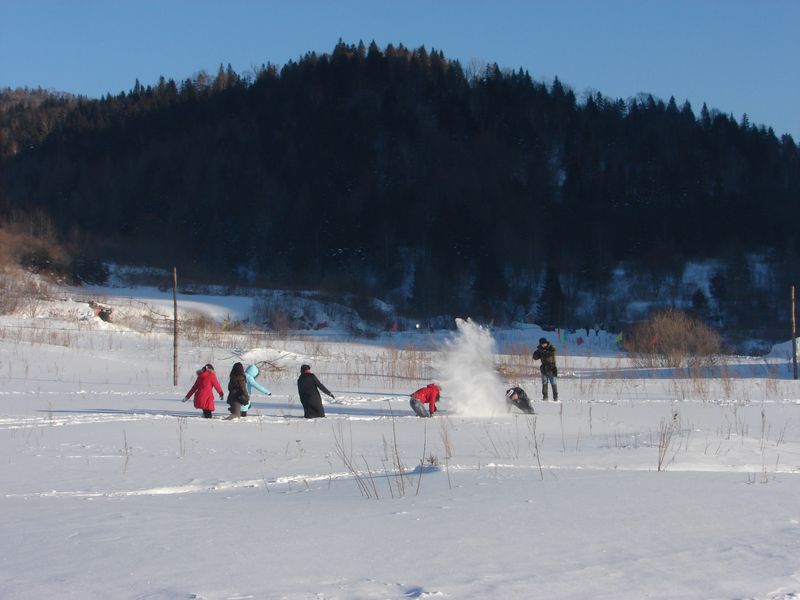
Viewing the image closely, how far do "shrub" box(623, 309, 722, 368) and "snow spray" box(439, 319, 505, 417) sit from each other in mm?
18222

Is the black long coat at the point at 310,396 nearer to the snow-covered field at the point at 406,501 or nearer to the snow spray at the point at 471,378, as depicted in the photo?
the snow-covered field at the point at 406,501

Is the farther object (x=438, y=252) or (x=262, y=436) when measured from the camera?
(x=438, y=252)

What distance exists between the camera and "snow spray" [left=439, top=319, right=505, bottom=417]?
57.3 ft

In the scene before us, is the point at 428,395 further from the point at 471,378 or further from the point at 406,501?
the point at 406,501

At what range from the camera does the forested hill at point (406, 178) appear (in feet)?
288

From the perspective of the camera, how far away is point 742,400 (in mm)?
20125

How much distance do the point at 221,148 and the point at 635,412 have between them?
9617cm

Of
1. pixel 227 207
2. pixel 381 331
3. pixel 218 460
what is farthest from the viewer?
pixel 227 207

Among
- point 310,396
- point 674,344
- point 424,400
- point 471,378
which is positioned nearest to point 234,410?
point 310,396

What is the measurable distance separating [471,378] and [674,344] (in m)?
23.5

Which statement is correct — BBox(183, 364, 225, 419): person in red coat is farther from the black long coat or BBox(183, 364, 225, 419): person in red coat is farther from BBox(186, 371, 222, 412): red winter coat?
the black long coat

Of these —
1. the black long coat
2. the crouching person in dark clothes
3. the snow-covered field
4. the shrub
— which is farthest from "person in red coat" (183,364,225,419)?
the shrub

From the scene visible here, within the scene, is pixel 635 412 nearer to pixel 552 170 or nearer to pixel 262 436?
pixel 262 436

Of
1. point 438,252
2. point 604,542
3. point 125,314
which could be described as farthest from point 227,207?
point 604,542
